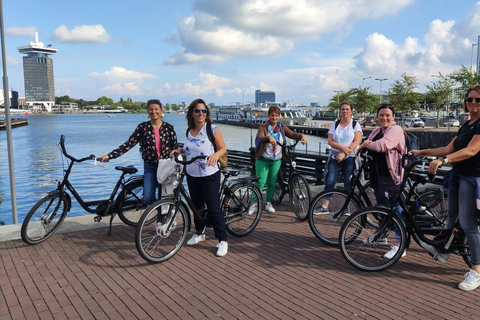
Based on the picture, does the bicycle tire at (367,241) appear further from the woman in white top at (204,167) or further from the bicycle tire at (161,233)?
the bicycle tire at (161,233)

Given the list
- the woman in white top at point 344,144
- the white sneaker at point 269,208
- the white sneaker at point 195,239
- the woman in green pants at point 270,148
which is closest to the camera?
the white sneaker at point 195,239

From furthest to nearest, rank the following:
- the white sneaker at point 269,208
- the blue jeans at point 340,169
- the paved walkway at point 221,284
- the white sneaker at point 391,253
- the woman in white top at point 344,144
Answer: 1. the white sneaker at point 269,208
2. the blue jeans at point 340,169
3. the woman in white top at point 344,144
4. the white sneaker at point 391,253
5. the paved walkway at point 221,284

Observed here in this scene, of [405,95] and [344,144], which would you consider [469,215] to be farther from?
[405,95]

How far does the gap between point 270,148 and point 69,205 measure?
309 centimetres

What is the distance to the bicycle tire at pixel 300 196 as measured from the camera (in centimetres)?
605

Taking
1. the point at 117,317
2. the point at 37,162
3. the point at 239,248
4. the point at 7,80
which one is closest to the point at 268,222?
the point at 239,248

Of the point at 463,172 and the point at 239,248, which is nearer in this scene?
the point at 463,172

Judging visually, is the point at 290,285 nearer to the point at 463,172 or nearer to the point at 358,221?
the point at 358,221

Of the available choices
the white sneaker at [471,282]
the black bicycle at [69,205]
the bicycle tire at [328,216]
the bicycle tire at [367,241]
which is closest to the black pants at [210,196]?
the black bicycle at [69,205]

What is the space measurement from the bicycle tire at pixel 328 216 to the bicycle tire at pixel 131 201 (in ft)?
7.64

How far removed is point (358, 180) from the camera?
479 cm

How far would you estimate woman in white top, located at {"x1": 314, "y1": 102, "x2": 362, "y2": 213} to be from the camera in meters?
5.73

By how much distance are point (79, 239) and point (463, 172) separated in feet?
14.9

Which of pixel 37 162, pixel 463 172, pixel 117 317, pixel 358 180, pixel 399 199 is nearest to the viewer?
pixel 117 317
